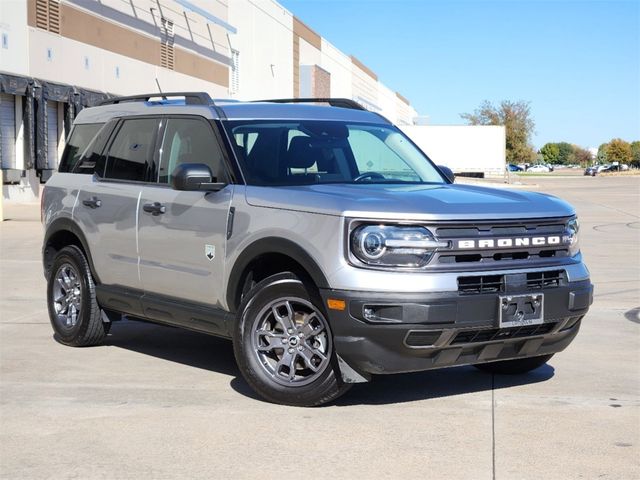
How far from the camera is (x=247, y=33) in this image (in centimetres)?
5372

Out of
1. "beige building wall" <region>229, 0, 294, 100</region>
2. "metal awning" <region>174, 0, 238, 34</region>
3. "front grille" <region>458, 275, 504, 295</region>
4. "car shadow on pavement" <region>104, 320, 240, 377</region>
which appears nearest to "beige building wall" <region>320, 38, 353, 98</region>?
"beige building wall" <region>229, 0, 294, 100</region>

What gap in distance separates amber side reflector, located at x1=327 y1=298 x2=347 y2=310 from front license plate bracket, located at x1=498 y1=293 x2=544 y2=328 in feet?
3.03

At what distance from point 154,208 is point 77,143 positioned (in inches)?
71.1

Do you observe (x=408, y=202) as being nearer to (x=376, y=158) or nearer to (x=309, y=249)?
(x=309, y=249)

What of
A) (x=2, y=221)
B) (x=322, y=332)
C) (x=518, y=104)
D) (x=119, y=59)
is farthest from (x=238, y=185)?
(x=518, y=104)

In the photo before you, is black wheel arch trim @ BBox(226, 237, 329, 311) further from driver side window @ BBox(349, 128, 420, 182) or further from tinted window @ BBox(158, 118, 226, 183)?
driver side window @ BBox(349, 128, 420, 182)

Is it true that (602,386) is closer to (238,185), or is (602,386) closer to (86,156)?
(238,185)

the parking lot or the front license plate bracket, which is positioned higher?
the front license plate bracket

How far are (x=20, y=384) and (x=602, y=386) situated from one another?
13.1 ft

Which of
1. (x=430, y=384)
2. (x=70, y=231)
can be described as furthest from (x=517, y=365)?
(x=70, y=231)

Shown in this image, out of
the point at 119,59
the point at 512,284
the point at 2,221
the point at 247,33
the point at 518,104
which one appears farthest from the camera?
the point at 518,104

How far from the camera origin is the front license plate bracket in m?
6.07

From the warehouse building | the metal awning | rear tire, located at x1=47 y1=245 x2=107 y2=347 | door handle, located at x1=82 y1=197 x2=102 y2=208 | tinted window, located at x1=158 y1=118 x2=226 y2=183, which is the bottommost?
rear tire, located at x1=47 y1=245 x2=107 y2=347

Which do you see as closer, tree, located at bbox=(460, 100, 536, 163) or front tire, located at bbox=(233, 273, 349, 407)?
front tire, located at bbox=(233, 273, 349, 407)
